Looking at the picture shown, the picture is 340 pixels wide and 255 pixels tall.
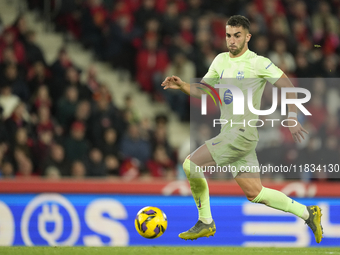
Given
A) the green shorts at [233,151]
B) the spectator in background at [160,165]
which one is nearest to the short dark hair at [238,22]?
the green shorts at [233,151]

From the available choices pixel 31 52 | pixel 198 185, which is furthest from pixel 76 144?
pixel 198 185

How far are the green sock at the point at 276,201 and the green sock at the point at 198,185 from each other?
523 millimetres

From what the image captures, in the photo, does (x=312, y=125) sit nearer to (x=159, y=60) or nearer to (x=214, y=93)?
(x=159, y=60)

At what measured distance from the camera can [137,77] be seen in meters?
11.5

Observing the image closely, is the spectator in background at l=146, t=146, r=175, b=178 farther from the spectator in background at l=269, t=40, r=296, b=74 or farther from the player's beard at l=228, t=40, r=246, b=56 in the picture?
the player's beard at l=228, t=40, r=246, b=56

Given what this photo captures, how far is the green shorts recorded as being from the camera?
5855mm

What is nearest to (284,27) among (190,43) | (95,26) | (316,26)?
(316,26)

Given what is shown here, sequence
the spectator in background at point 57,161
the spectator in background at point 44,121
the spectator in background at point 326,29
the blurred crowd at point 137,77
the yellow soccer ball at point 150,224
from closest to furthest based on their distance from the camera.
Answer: the yellow soccer ball at point 150,224 → the spectator in background at point 57,161 → the blurred crowd at point 137,77 → the spectator in background at point 44,121 → the spectator in background at point 326,29

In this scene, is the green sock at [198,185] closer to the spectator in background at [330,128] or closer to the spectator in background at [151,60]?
the spectator in background at [330,128]

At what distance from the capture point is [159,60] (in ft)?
36.7

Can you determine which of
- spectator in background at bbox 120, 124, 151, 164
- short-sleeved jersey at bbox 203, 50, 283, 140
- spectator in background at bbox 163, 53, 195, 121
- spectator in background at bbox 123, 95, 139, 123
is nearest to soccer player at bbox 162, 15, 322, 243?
short-sleeved jersey at bbox 203, 50, 283, 140

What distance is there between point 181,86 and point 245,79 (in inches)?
26.0

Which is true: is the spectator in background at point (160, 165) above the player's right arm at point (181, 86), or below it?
below

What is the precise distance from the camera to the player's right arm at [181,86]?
589 cm
